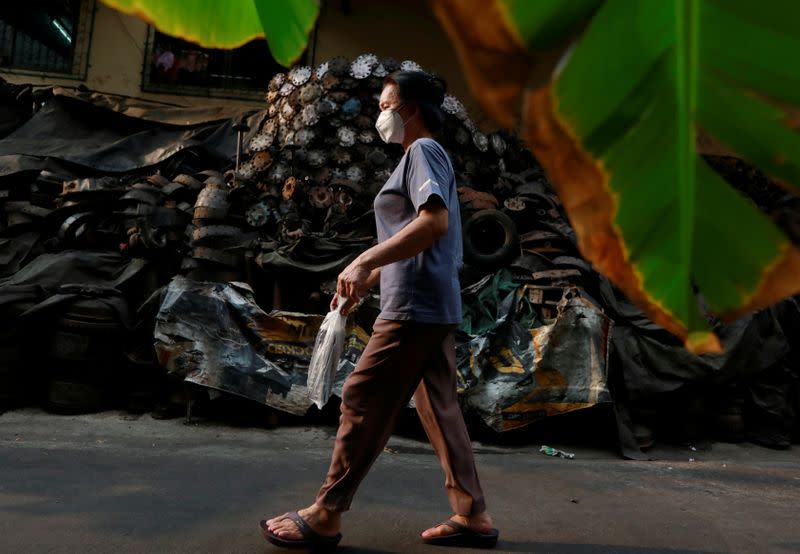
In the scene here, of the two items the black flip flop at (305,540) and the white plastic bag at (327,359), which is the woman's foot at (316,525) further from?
the white plastic bag at (327,359)

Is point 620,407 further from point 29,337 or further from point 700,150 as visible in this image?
point 700,150

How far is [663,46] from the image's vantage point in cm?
27

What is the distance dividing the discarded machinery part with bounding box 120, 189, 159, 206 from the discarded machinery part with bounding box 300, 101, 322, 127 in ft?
4.04

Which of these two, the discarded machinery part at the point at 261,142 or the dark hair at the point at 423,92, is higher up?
the discarded machinery part at the point at 261,142

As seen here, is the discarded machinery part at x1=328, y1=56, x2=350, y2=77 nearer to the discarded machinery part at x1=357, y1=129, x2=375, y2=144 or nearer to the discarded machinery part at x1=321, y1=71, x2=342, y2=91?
the discarded machinery part at x1=321, y1=71, x2=342, y2=91

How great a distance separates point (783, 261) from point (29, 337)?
4.11m

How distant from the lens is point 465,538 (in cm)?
192

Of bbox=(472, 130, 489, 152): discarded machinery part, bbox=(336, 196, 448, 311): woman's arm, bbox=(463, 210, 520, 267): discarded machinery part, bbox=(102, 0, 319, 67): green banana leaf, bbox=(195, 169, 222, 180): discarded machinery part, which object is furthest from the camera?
bbox=(472, 130, 489, 152): discarded machinery part

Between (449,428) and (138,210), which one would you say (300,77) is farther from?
(449,428)

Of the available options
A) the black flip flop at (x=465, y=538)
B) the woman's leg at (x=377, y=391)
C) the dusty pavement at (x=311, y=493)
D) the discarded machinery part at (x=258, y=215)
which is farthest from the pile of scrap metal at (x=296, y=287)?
the woman's leg at (x=377, y=391)

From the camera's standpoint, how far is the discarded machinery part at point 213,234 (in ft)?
13.0

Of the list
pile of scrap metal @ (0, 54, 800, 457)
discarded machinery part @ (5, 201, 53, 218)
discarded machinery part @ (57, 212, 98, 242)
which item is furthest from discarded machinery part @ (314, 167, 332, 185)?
discarded machinery part @ (5, 201, 53, 218)

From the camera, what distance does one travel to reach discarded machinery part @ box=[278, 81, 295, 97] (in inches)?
200

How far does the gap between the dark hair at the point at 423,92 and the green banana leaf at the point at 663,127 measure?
1502 mm
